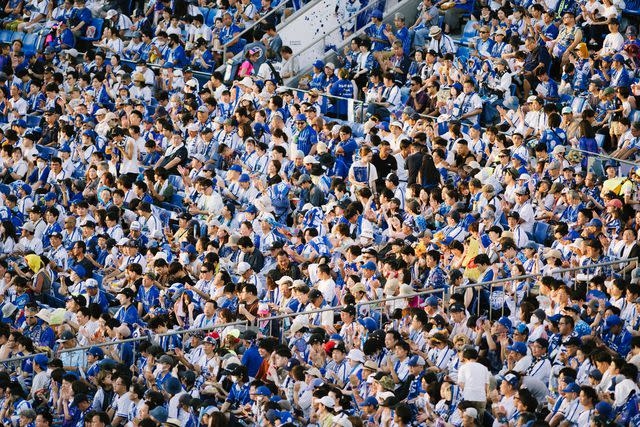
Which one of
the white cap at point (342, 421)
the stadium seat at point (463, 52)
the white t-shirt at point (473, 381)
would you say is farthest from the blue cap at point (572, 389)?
the stadium seat at point (463, 52)

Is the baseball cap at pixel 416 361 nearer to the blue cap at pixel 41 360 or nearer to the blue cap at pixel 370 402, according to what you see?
the blue cap at pixel 370 402

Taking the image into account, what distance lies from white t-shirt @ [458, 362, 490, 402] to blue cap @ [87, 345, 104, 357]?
4162 millimetres

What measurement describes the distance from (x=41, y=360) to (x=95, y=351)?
598mm

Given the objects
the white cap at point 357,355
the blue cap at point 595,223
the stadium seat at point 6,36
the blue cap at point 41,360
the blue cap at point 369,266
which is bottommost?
the blue cap at point 595,223

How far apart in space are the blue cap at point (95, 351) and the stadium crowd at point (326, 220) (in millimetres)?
24

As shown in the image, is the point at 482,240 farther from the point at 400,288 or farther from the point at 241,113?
the point at 241,113

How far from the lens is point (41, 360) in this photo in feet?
52.6

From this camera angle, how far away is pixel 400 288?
1625cm

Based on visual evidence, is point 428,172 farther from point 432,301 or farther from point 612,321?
point 612,321

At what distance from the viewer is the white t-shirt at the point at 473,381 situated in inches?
549

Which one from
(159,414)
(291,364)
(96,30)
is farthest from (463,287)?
(96,30)

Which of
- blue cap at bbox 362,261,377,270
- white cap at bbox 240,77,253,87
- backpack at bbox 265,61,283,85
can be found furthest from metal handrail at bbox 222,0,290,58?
blue cap at bbox 362,261,377,270

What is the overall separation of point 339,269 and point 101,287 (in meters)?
3.30

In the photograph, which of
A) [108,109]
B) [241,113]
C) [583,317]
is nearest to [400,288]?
[583,317]
